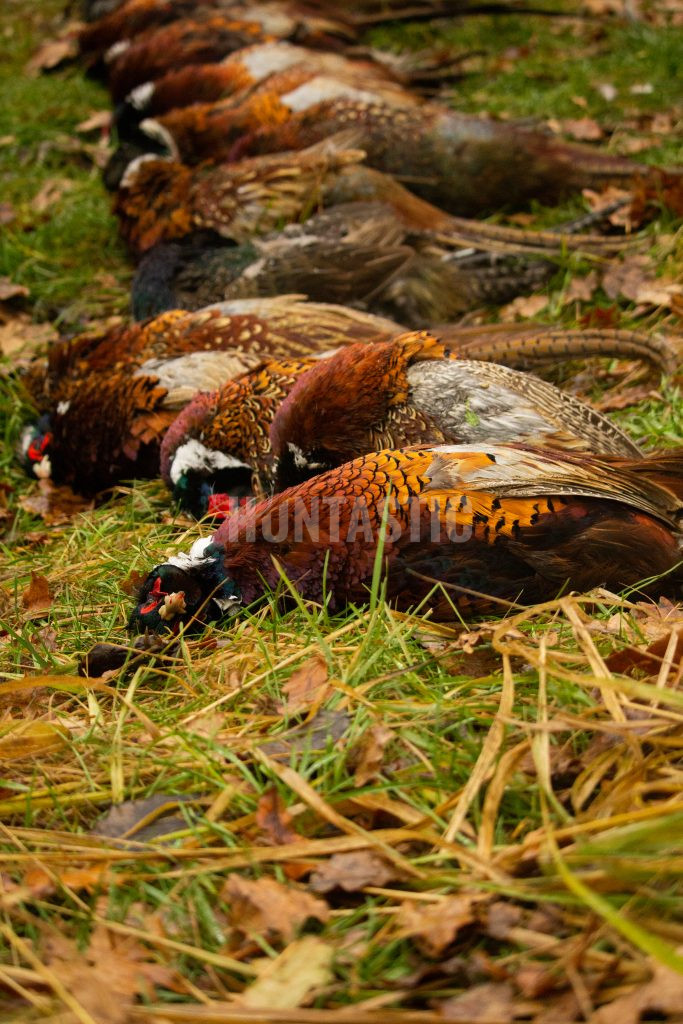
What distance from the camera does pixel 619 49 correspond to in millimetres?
6949

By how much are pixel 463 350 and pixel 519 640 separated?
1.75 m

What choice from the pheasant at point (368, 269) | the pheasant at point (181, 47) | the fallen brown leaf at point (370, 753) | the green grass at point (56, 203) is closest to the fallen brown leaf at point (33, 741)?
the fallen brown leaf at point (370, 753)

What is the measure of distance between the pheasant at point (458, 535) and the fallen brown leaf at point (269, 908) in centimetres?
90

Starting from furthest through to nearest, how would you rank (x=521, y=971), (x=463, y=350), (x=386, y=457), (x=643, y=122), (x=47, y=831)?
(x=643, y=122)
(x=463, y=350)
(x=386, y=457)
(x=47, y=831)
(x=521, y=971)

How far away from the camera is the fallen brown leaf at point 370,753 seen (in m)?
2.10

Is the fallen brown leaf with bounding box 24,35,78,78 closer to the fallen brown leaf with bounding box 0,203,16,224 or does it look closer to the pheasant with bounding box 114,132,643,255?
the fallen brown leaf with bounding box 0,203,16,224

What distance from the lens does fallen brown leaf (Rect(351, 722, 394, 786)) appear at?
2.10 meters

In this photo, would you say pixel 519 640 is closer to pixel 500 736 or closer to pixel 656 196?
pixel 500 736

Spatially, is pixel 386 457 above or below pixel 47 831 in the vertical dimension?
above

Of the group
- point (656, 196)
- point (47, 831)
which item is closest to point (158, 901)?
point (47, 831)

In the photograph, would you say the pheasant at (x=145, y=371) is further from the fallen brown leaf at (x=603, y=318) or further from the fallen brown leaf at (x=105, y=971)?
the fallen brown leaf at (x=105, y=971)

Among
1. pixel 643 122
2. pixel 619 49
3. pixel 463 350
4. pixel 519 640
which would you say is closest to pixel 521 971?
pixel 519 640

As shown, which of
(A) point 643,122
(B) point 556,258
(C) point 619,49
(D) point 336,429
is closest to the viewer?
(D) point 336,429

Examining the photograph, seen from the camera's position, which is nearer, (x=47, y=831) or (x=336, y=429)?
(x=47, y=831)
